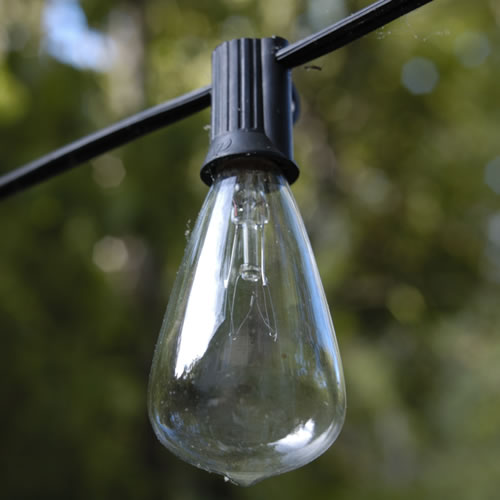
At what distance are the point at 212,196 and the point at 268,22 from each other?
186cm

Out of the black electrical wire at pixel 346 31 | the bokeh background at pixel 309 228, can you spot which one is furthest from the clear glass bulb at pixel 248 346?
the bokeh background at pixel 309 228

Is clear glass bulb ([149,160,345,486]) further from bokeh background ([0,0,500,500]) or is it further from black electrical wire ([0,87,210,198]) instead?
bokeh background ([0,0,500,500])

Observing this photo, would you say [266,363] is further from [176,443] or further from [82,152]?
[82,152]

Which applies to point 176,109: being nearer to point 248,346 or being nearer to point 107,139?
point 107,139

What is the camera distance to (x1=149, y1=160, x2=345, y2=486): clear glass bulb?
0.27m

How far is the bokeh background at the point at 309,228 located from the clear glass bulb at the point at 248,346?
1109 mm

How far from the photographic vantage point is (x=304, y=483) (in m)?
1.76

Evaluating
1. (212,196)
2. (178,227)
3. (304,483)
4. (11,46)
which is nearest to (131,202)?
(178,227)

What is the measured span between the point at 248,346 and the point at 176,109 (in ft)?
0.55

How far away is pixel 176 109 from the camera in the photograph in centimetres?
36

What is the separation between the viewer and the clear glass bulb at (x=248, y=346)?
270 millimetres

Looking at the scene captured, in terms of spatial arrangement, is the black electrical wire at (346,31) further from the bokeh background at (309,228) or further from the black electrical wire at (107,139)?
the bokeh background at (309,228)

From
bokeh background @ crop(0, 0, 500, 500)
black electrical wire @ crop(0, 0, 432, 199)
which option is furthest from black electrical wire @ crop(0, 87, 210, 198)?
bokeh background @ crop(0, 0, 500, 500)

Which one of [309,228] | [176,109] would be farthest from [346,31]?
[309,228]
